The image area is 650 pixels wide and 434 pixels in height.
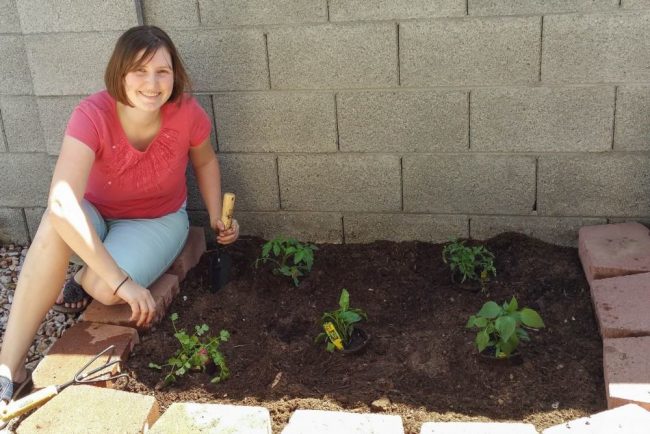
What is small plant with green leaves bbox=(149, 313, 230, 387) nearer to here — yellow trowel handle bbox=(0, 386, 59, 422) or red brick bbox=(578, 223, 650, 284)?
yellow trowel handle bbox=(0, 386, 59, 422)

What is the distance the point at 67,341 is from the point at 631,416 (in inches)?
78.1

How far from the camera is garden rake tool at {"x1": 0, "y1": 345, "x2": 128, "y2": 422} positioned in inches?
96.8

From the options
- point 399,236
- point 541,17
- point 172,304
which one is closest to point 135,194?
point 172,304

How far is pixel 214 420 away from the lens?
2336 mm

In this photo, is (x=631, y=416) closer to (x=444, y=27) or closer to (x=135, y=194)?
(x=444, y=27)

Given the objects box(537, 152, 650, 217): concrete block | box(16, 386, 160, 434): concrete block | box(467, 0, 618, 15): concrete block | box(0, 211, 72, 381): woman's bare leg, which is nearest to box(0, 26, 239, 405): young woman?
box(0, 211, 72, 381): woman's bare leg

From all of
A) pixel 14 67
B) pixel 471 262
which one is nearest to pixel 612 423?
pixel 471 262

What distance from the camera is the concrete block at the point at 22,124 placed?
3.88 m

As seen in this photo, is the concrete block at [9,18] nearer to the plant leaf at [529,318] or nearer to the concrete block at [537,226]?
the concrete block at [537,226]

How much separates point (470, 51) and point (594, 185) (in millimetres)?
802

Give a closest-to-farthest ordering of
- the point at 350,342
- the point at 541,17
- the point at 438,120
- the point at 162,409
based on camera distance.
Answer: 1. the point at 162,409
2. the point at 350,342
3. the point at 541,17
4. the point at 438,120

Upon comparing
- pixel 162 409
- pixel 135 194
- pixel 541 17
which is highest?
pixel 541 17

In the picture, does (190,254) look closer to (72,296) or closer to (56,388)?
(72,296)

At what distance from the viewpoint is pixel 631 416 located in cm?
219
